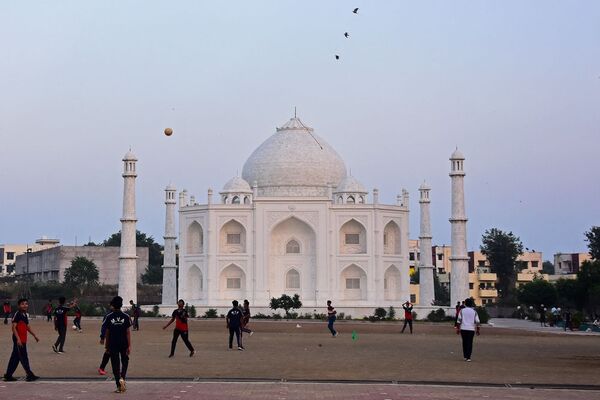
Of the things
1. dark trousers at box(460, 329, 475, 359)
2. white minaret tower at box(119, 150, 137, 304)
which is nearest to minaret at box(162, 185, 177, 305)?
white minaret tower at box(119, 150, 137, 304)

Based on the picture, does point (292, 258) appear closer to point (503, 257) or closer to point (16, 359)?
point (503, 257)

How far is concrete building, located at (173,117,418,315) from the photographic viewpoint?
67.1 meters

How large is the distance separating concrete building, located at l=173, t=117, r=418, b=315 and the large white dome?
1.20 m

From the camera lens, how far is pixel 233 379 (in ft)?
54.2

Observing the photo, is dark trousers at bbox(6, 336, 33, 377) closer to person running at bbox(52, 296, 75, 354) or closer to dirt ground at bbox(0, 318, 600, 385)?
dirt ground at bbox(0, 318, 600, 385)

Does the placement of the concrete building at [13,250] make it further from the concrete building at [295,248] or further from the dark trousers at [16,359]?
the dark trousers at [16,359]

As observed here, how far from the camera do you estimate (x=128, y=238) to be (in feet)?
216

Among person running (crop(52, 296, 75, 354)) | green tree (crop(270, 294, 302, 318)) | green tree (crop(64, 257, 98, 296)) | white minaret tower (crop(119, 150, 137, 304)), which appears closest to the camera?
person running (crop(52, 296, 75, 354))

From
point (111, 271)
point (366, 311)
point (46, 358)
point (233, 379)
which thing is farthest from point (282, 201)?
point (233, 379)

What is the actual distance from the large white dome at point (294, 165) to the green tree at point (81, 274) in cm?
2021

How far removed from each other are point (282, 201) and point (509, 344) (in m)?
38.7

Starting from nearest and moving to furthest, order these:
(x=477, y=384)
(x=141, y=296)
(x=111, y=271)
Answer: (x=477, y=384) → (x=141, y=296) → (x=111, y=271)

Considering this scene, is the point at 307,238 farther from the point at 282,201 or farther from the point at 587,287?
the point at 587,287

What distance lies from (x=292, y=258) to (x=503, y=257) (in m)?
29.5
